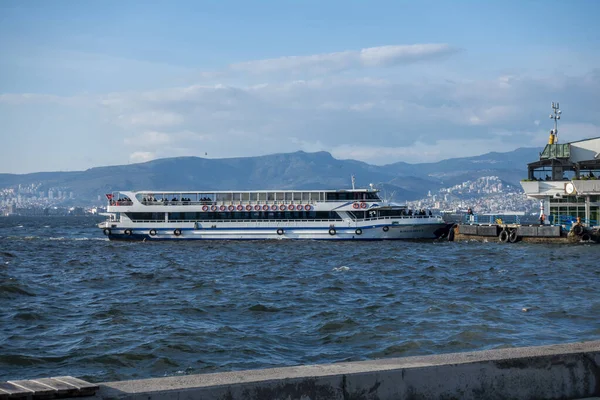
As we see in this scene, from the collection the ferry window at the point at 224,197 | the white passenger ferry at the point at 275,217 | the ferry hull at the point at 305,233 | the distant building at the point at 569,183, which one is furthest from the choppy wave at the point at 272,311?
the ferry window at the point at 224,197

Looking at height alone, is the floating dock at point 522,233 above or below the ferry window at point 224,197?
below

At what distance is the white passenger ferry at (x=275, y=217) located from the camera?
65.4 m

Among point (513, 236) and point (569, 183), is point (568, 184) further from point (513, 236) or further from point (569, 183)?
point (513, 236)

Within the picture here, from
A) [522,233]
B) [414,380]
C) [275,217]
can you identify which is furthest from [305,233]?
[414,380]

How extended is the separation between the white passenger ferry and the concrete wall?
2213 inches

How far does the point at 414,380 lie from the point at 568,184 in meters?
55.9

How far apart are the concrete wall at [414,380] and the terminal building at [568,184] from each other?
50.9 m

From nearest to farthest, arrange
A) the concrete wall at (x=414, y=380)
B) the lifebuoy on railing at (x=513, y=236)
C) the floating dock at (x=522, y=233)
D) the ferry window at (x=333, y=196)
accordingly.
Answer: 1. the concrete wall at (x=414, y=380)
2. the floating dock at (x=522, y=233)
3. the lifebuoy on railing at (x=513, y=236)
4. the ferry window at (x=333, y=196)

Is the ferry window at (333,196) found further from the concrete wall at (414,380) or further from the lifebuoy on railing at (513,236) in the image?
the concrete wall at (414,380)

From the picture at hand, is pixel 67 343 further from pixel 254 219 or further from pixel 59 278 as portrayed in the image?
pixel 254 219

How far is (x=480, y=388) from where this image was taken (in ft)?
27.5

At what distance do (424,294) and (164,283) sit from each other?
37.8 ft

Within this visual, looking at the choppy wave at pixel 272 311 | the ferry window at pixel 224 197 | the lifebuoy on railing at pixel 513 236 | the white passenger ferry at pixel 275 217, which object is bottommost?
the choppy wave at pixel 272 311

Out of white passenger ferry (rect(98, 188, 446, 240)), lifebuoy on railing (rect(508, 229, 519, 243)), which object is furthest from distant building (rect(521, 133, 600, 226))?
white passenger ferry (rect(98, 188, 446, 240))
